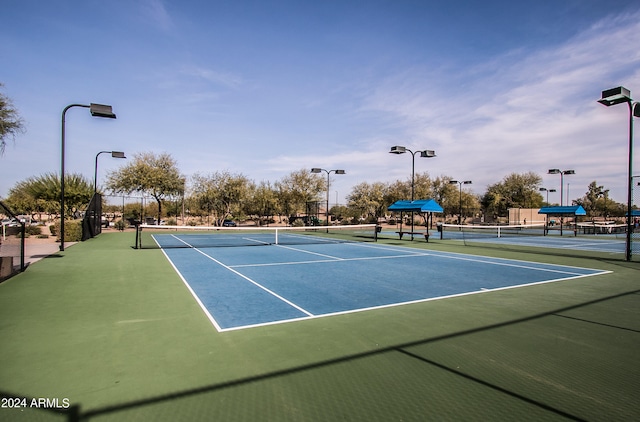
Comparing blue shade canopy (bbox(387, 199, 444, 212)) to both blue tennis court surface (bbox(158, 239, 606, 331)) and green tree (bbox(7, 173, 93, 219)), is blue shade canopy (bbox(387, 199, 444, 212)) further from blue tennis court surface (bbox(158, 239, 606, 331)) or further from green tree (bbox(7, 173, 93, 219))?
green tree (bbox(7, 173, 93, 219))

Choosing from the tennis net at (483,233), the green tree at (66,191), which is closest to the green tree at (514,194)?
the tennis net at (483,233)

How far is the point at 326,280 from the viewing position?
8.63 meters

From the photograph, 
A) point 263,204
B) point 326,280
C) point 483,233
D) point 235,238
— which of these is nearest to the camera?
point 326,280

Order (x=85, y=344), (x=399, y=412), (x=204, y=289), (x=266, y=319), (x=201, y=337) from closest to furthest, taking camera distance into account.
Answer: (x=399, y=412) < (x=85, y=344) < (x=201, y=337) < (x=266, y=319) < (x=204, y=289)

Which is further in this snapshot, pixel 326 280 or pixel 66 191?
pixel 66 191

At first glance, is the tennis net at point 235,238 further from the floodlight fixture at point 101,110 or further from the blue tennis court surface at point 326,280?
the floodlight fixture at point 101,110

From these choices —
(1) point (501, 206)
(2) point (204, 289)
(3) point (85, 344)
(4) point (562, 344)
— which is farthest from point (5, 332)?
(1) point (501, 206)

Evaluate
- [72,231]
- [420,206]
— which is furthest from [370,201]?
[72,231]

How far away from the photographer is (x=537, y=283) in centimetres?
866

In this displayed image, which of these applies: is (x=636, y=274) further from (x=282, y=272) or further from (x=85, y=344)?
(x=85, y=344)

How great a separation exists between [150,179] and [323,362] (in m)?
34.6

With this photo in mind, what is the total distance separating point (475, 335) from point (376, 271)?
5219 millimetres

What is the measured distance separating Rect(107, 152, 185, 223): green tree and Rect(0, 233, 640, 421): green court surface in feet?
97.4

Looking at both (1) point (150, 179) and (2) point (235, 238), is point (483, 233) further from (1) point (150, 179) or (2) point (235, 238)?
(1) point (150, 179)
